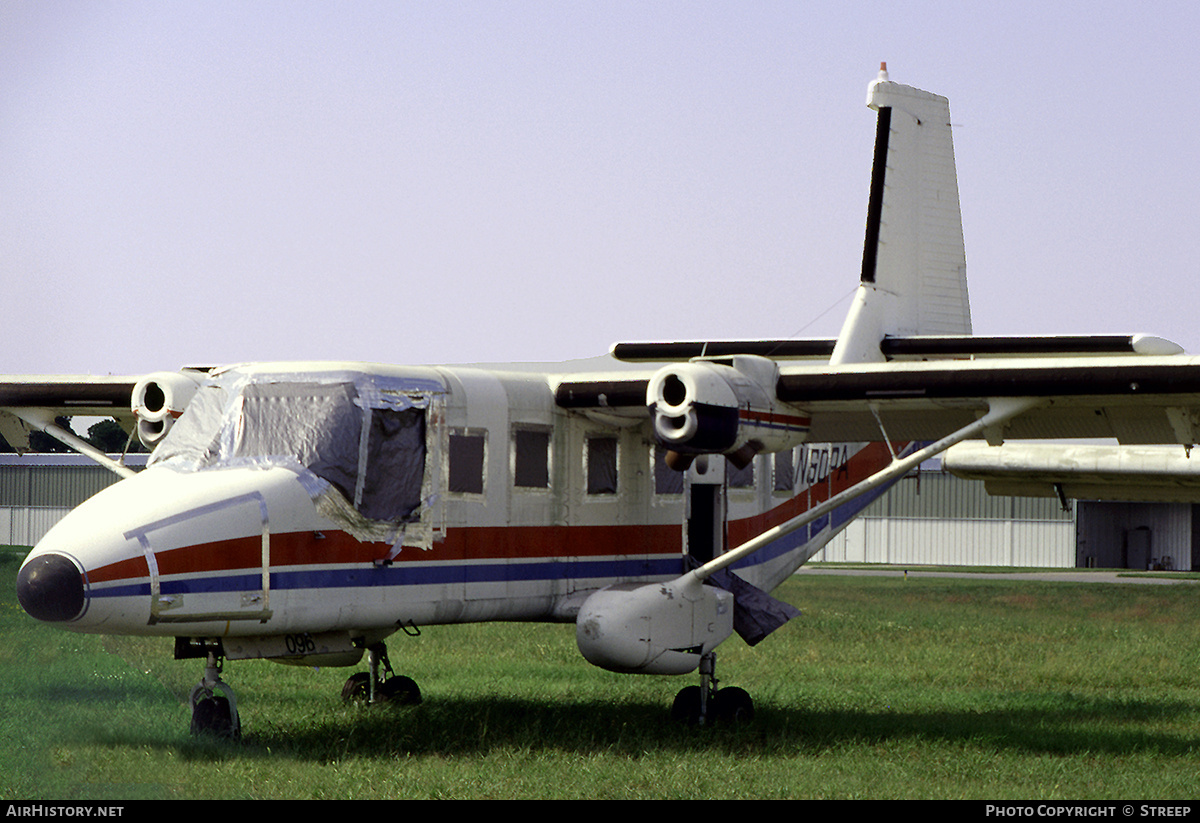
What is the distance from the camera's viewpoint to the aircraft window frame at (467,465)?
10.8 metres

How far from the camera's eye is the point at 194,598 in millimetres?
9070

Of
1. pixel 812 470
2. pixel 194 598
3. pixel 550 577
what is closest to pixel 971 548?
pixel 812 470

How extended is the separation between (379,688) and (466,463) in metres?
3.49

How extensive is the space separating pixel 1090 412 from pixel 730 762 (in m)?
4.65

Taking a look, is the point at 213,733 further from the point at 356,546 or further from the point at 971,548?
the point at 971,548

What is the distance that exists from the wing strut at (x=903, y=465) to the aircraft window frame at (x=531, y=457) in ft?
5.24

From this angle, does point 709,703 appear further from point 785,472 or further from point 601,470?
point 785,472

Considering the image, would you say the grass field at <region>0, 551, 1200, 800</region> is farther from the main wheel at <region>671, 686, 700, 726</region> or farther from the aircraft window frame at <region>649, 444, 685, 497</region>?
the aircraft window frame at <region>649, 444, 685, 497</region>

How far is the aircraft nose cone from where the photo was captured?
8.49m

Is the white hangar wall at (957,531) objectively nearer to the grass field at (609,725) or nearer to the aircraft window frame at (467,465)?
the grass field at (609,725)

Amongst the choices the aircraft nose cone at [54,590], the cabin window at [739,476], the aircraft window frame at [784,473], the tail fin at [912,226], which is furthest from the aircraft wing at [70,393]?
the tail fin at [912,226]

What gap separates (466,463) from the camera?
11031mm
